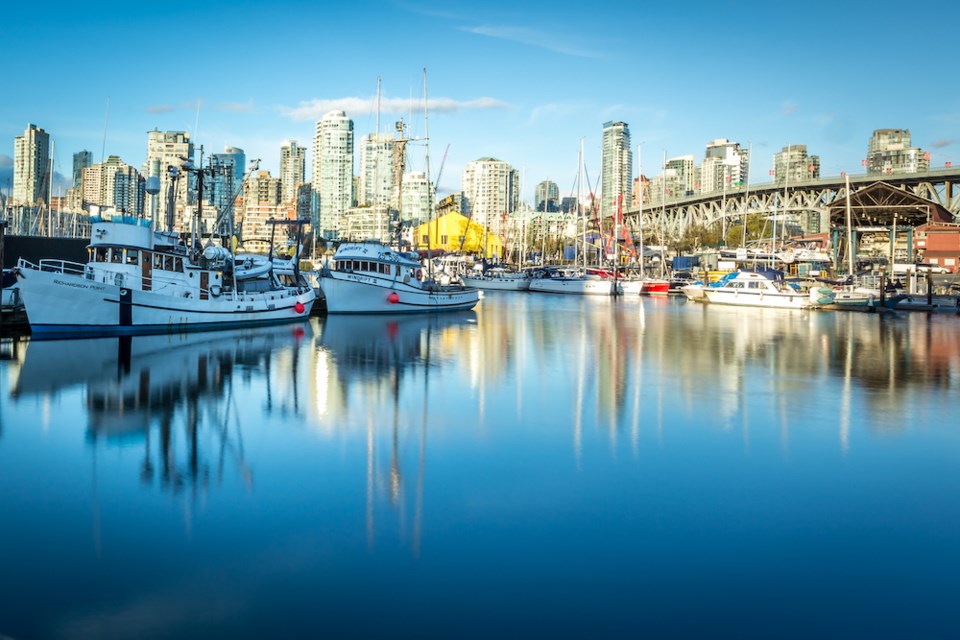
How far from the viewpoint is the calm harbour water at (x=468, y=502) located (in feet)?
25.8

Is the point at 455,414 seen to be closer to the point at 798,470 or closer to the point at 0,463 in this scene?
the point at 798,470

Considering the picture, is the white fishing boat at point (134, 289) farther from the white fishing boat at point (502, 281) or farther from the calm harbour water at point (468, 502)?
the white fishing boat at point (502, 281)

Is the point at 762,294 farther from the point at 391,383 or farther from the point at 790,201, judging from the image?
the point at 790,201

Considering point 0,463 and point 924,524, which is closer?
point 924,524

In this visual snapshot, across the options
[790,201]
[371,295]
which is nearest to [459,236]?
[790,201]

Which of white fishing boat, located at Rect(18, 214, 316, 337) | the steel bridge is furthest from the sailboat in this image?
white fishing boat, located at Rect(18, 214, 316, 337)

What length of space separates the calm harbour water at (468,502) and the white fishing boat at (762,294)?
3515 centimetres

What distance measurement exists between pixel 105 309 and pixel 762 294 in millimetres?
46219

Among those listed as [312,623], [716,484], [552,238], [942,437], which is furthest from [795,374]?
[552,238]

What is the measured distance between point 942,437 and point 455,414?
32.4 feet

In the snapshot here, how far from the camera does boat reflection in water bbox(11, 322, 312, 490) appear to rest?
44.5 ft

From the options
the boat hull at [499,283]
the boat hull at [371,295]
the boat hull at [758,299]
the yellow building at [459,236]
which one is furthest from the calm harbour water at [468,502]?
the yellow building at [459,236]

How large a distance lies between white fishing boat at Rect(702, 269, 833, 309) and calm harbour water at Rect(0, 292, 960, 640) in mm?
35150

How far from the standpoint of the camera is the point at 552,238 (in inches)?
6673
